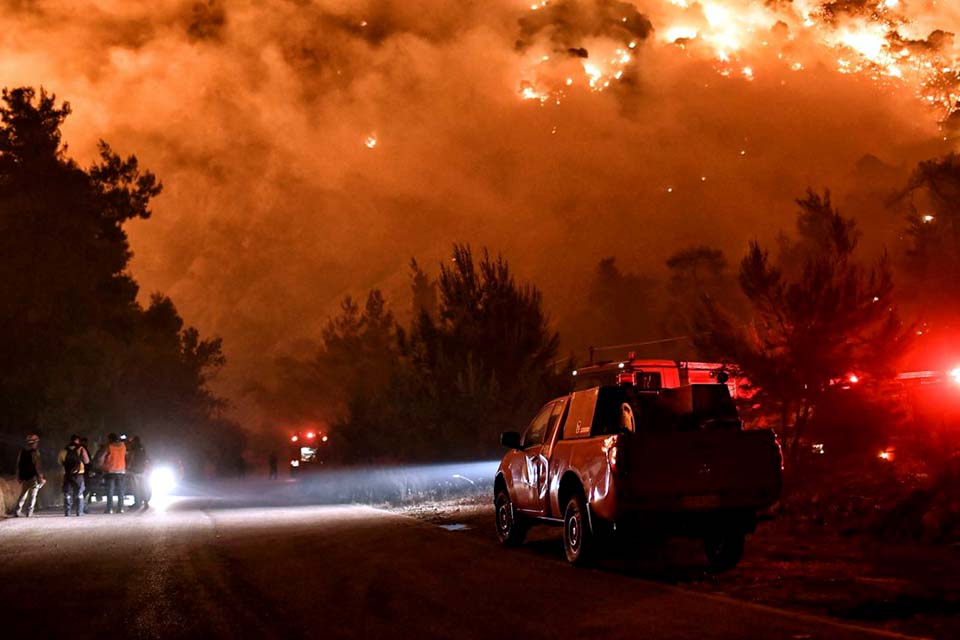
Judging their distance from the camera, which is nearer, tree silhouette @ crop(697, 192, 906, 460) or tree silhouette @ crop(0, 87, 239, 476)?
tree silhouette @ crop(697, 192, 906, 460)

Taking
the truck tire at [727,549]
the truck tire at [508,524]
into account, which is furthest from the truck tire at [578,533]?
the truck tire at [508,524]

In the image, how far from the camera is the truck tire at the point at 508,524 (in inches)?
543

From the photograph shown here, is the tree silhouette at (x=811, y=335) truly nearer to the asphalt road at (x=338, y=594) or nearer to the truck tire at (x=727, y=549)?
the asphalt road at (x=338, y=594)

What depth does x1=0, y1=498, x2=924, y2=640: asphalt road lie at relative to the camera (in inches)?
296

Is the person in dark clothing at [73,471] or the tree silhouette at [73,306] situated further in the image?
the tree silhouette at [73,306]

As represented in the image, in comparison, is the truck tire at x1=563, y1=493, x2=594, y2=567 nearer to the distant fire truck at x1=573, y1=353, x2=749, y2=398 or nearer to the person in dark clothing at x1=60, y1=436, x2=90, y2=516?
the distant fire truck at x1=573, y1=353, x2=749, y2=398

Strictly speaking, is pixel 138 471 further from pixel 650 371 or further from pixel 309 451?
pixel 309 451

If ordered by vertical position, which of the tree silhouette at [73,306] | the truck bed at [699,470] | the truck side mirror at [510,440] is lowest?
the truck bed at [699,470]

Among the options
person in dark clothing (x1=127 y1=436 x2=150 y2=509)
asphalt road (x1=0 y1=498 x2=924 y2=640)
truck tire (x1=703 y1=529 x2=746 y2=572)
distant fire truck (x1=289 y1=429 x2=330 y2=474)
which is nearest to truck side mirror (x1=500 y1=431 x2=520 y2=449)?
asphalt road (x1=0 y1=498 x2=924 y2=640)

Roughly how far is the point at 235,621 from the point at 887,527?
912cm

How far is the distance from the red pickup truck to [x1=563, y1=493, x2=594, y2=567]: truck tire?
1 centimetres

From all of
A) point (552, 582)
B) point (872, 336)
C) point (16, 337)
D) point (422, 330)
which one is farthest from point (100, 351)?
point (552, 582)

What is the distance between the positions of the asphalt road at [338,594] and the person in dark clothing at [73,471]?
696cm

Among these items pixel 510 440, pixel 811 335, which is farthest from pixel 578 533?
pixel 811 335
